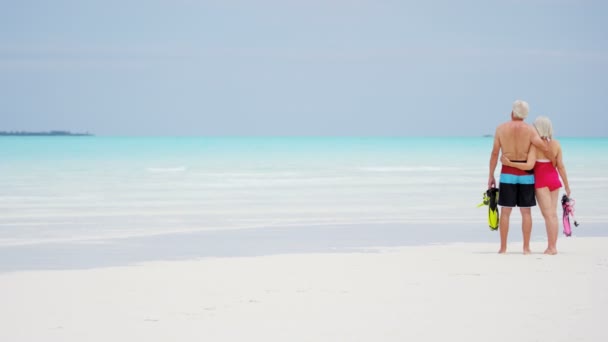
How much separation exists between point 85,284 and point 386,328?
3.13 meters

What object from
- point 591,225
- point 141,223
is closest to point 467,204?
point 591,225

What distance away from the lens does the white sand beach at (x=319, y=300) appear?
20.4 ft

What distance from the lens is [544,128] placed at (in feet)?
32.6

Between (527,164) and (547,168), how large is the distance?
290 mm

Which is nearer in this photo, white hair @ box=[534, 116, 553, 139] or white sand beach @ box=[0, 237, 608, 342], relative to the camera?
white sand beach @ box=[0, 237, 608, 342]

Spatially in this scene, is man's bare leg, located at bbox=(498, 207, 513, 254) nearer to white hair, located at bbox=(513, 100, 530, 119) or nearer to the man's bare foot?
the man's bare foot

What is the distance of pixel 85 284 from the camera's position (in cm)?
818

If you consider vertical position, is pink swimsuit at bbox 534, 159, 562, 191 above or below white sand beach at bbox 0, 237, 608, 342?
above

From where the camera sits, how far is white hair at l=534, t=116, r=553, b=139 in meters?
9.91

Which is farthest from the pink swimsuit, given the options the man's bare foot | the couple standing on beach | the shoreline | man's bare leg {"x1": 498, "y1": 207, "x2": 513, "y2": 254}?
the shoreline

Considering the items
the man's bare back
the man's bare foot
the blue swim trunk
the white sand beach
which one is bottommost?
the man's bare foot

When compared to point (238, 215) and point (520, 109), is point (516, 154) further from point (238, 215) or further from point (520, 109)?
point (238, 215)

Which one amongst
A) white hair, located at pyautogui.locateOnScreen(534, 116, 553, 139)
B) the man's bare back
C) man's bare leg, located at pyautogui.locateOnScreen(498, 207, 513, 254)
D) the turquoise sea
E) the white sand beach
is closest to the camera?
the white sand beach

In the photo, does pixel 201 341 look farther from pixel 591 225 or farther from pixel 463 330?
pixel 591 225
